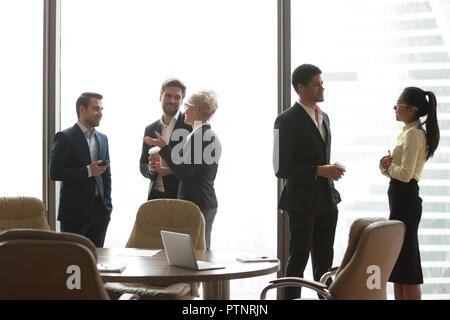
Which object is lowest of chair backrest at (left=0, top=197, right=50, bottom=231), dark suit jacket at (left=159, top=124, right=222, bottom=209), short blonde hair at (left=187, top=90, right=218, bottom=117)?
chair backrest at (left=0, top=197, right=50, bottom=231)

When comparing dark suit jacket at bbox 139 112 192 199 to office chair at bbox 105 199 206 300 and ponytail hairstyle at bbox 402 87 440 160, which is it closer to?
office chair at bbox 105 199 206 300

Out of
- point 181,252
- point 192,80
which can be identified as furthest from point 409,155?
point 192,80

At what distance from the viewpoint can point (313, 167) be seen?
13.9 feet

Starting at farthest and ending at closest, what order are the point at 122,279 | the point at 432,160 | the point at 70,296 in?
the point at 432,160 → the point at 122,279 → the point at 70,296

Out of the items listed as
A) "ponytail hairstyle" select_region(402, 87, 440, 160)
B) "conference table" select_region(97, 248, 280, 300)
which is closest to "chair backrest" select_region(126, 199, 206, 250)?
"conference table" select_region(97, 248, 280, 300)

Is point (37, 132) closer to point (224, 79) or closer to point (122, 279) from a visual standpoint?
point (224, 79)

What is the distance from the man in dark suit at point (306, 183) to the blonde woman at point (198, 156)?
50 centimetres

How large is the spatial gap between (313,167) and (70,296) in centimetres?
243

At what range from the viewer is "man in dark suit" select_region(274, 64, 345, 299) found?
425 centimetres

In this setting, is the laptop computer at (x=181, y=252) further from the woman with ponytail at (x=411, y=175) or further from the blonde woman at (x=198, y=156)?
the woman with ponytail at (x=411, y=175)

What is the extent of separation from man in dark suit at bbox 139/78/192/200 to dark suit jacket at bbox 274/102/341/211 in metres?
0.81

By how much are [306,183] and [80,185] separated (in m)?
1.77

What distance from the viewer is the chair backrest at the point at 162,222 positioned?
3982 millimetres

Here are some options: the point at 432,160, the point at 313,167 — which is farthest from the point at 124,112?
the point at 432,160
